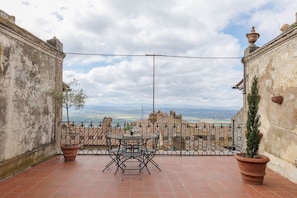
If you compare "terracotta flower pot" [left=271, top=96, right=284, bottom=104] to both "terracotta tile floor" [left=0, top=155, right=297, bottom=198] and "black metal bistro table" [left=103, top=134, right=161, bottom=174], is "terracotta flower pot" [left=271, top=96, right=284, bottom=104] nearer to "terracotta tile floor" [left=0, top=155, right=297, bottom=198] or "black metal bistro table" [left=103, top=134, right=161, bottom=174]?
"terracotta tile floor" [left=0, top=155, right=297, bottom=198]

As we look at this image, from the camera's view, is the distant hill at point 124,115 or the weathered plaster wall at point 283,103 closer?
the weathered plaster wall at point 283,103

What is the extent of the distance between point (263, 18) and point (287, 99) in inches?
107

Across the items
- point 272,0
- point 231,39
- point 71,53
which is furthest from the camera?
point 231,39

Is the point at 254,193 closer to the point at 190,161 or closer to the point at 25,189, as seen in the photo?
the point at 190,161

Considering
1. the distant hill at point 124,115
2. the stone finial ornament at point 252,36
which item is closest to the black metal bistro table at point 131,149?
the distant hill at point 124,115

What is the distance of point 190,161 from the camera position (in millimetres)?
4922

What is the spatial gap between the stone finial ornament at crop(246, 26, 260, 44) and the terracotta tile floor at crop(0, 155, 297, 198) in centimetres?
331

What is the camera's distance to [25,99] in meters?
4.03

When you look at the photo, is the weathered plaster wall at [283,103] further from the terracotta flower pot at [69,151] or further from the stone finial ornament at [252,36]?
the terracotta flower pot at [69,151]

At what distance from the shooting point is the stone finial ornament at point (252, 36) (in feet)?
16.8

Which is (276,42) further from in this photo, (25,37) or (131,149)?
(25,37)

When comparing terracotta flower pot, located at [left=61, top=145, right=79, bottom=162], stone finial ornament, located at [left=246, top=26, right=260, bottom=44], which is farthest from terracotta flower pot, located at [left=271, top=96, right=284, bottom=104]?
terracotta flower pot, located at [left=61, top=145, right=79, bottom=162]

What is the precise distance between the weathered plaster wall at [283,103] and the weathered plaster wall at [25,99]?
16.9 feet

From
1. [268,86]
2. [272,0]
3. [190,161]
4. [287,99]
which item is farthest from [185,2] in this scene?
[190,161]
